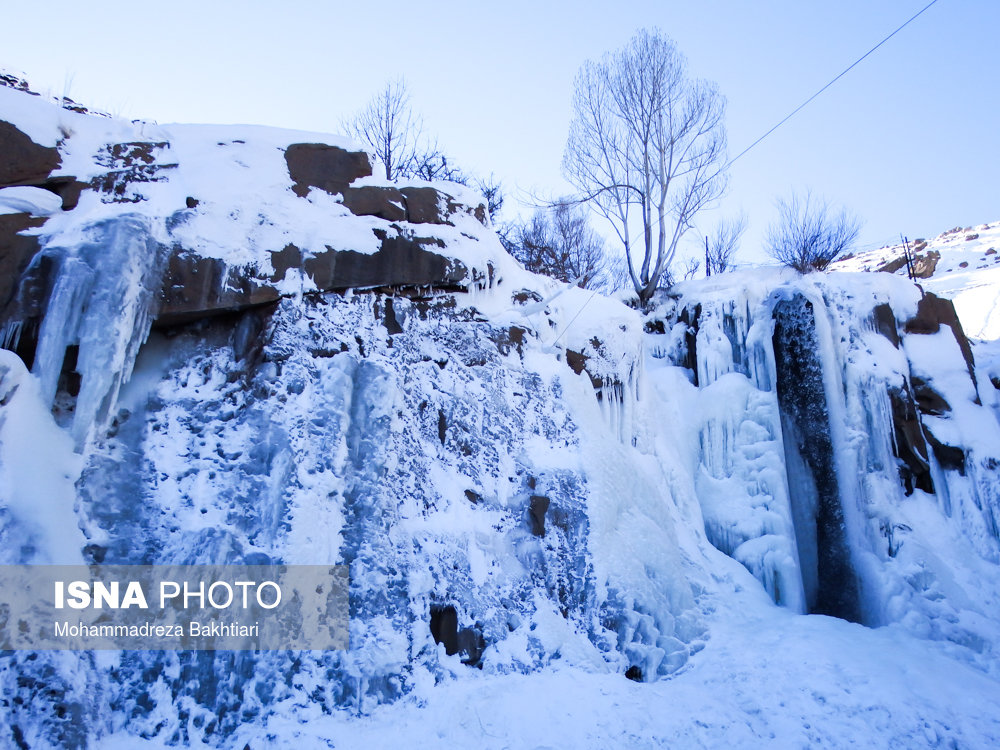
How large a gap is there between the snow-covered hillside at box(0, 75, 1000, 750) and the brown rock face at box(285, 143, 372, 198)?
0.09ft

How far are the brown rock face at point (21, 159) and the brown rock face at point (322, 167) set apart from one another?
2295mm

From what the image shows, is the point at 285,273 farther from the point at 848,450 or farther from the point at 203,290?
the point at 848,450

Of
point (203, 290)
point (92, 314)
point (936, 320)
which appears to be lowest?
point (92, 314)

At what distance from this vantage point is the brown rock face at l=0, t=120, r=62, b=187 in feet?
21.0

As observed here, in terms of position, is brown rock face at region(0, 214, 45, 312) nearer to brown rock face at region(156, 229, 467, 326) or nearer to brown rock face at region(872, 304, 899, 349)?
brown rock face at region(156, 229, 467, 326)

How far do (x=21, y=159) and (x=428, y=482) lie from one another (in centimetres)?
499

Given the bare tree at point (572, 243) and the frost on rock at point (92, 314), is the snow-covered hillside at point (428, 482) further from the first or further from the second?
the bare tree at point (572, 243)

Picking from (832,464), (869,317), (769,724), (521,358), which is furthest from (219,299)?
(869,317)

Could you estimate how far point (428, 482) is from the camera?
6.71m

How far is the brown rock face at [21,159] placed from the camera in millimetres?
6398

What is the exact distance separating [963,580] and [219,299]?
9.00m

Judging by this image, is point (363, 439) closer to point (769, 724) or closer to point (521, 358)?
point (521, 358)

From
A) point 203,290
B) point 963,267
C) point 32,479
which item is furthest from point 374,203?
point 963,267

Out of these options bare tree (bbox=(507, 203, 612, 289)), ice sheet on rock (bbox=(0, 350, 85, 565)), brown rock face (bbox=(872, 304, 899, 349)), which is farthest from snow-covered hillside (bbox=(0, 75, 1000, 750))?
bare tree (bbox=(507, 203, 612, 289))
